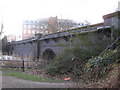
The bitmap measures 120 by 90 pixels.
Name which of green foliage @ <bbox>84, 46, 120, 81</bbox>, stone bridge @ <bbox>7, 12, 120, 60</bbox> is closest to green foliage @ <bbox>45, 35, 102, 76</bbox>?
stone bridge @ <bbox>7, 12, 120, 60</bbox>

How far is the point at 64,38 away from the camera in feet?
60.2

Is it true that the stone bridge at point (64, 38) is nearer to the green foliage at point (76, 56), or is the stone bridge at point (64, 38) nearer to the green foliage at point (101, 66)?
the green foliage at point (76, 56)

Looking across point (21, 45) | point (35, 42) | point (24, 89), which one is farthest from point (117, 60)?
point (21, 45)

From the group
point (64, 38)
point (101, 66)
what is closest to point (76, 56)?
point (101, 66)

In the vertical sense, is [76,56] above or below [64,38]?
below

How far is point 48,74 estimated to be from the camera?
1328cm

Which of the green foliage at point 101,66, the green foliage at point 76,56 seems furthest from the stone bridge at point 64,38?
the green foliage at point 101,66

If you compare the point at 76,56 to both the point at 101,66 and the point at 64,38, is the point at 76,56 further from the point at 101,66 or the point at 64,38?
the point at 64,38

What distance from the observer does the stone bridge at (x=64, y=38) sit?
44.4 ft

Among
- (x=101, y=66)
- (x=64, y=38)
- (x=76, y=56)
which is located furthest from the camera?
(x=64, y=38)

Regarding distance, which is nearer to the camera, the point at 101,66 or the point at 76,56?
the point at 101,66

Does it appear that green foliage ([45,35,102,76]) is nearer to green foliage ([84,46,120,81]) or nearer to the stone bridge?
the stone bridge

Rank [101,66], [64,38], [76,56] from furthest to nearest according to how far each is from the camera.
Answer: [64,38]
[76,56]
[101,66]

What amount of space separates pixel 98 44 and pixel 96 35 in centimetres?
85
